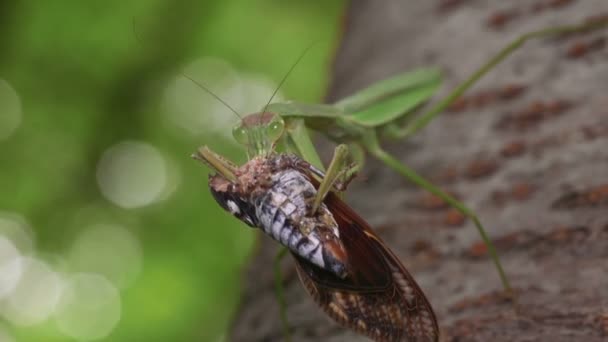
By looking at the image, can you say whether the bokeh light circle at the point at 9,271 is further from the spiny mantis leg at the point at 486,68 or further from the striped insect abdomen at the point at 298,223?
the striped insect abdomen at the point at 298,223

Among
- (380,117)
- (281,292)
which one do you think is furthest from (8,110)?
(281,292)

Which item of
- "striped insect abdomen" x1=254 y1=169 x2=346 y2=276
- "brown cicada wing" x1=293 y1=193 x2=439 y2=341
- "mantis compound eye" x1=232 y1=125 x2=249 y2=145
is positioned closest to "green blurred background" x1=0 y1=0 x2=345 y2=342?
"mantis compound eye" x1=232 y1=125 x2=249 y2=145

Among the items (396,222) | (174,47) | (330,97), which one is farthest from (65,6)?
(396,222)

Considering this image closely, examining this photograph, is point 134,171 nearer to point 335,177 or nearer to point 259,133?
point 259,133

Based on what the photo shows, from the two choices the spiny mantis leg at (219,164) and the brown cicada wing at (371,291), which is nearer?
the brown cicada wing at (371,291)

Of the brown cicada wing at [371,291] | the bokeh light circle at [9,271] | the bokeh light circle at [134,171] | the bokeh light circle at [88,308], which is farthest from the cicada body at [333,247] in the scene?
the bokeh light circle at [9,271]

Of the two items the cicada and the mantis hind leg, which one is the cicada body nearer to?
the cicada

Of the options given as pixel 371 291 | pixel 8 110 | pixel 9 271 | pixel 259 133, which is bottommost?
pixel 371 291
